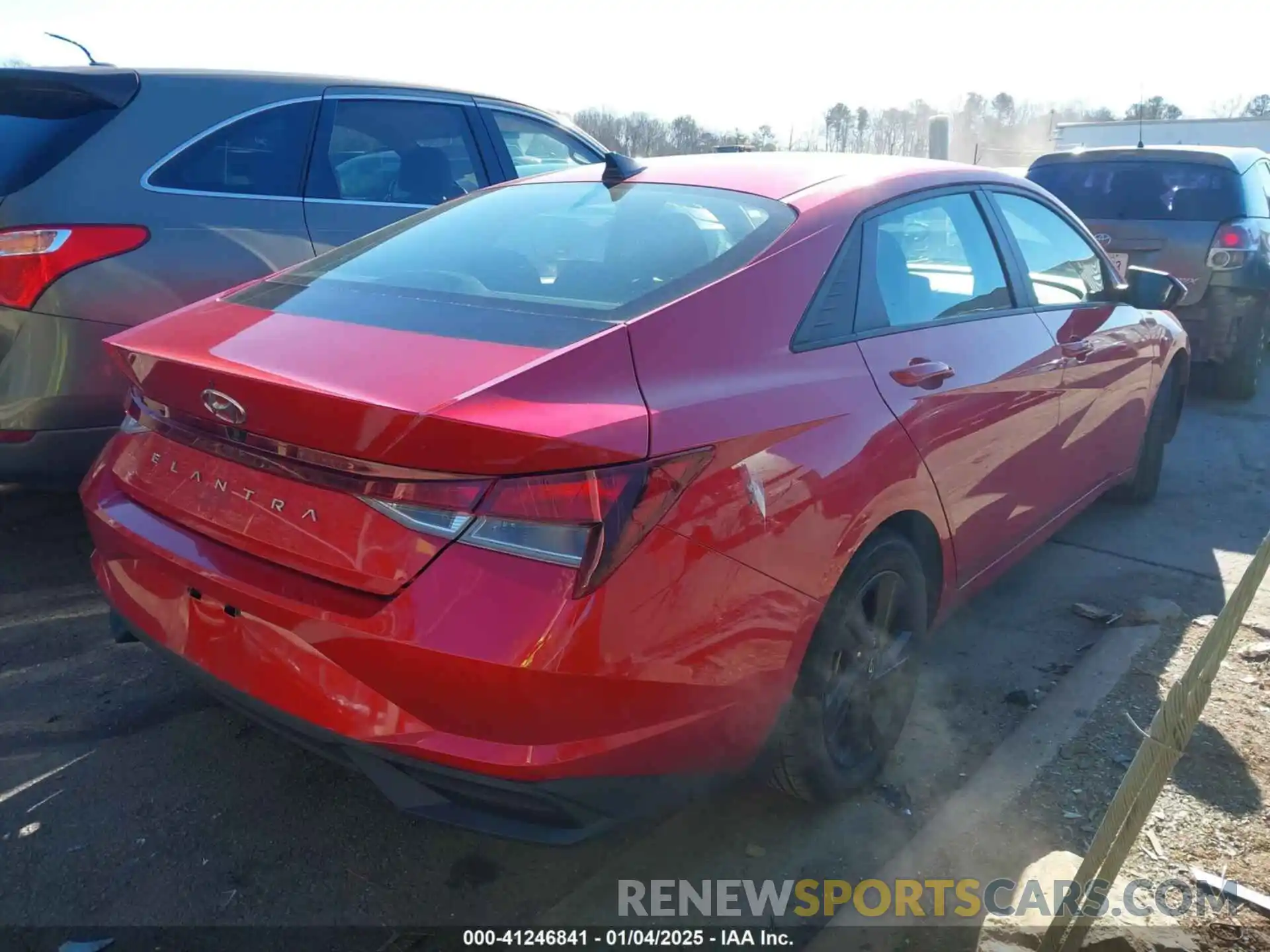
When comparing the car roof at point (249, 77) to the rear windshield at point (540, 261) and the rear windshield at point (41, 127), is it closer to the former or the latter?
the rear windshield at point (41, 127)

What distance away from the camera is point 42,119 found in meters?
3.65

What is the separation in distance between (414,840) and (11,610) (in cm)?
196

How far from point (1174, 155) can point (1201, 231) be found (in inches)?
24.8

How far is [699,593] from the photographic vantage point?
1.92 metres

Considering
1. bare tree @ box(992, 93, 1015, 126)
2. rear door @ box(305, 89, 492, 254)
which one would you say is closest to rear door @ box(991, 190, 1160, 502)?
rear door @ box(305, 89, 492, 254)

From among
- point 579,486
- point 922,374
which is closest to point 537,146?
point 922,374

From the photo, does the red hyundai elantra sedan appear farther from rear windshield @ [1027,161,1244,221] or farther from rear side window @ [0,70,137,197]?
rear windshield @ [1027,161,1244,221]

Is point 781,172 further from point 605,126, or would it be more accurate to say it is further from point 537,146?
point 605,126

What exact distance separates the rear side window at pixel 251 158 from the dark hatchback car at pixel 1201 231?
515cm

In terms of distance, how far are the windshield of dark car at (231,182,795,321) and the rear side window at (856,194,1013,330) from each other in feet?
1.07

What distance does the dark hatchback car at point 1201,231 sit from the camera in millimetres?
6586

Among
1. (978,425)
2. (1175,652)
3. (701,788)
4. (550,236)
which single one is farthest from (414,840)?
(1175,652)

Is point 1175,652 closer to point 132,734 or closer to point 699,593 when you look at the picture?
point 699,593

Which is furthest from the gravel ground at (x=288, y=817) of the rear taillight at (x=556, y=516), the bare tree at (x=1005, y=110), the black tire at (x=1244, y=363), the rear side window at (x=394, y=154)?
the bare tree at (x=1005, y=110)
